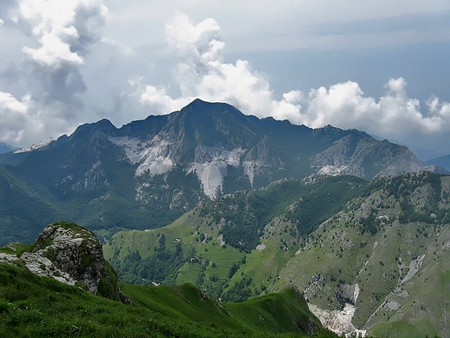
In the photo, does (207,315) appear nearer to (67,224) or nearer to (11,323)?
(67,224)

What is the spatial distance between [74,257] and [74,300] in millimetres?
23400

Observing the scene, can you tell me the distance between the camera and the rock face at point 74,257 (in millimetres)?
51906

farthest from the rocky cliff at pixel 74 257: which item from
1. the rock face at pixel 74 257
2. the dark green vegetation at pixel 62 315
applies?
the dark green vegetation at pixel 62 315

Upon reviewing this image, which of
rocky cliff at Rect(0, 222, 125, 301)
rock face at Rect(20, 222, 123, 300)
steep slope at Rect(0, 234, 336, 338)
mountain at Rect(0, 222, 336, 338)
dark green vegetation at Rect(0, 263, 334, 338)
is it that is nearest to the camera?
dark green vegetation at Rect(0, 263, 334, 338)

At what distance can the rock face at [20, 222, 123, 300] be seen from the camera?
5191 centimetres

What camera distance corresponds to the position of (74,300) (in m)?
35.7

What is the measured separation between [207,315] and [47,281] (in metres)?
68.0

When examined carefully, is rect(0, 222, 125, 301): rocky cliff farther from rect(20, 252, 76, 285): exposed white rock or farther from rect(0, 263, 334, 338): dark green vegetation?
rect(0, 263, 334, 338): dark green vegetation

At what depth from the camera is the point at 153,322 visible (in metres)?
32.4

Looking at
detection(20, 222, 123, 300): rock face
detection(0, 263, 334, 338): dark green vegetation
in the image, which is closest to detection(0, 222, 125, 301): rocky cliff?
detection(20, 222, 123, 300): rock face

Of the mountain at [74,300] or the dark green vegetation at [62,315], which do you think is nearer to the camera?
the dark green vegetation at [62,315]

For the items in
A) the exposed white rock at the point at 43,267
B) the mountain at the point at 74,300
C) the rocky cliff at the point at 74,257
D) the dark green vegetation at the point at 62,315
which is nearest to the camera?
the dark green vegetation at the point at 62,315

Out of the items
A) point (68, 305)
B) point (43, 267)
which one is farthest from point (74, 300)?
point (43, 267)

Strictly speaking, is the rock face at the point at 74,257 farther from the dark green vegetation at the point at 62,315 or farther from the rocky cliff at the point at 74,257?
the dark green vegetation at the point at 62,315
